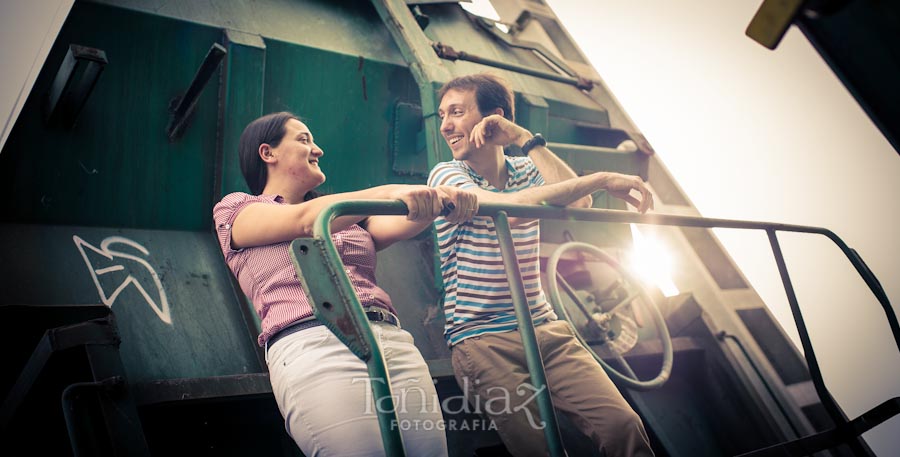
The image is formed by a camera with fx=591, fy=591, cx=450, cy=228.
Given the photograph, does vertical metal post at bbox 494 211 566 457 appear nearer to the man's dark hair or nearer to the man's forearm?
the man's forearm

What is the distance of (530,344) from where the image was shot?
47.3 inches

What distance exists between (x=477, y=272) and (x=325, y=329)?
0.47 metres

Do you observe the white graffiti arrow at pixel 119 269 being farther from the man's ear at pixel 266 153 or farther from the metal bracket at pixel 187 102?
the man's ear at pixel 266 153

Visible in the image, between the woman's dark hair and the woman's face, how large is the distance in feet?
0.06

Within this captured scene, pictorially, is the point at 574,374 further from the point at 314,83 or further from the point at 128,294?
the point at 314,83

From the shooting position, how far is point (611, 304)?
8.19 ft

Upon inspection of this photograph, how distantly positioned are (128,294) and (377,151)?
1.17 meters

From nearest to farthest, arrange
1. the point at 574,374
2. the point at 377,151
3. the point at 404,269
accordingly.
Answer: the point at 574,374 < the point at 404,269 < the point at 377,151

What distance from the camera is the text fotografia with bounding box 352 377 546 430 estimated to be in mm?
1052

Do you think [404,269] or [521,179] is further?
[404,269]

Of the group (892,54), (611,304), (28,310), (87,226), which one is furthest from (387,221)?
(611,304)

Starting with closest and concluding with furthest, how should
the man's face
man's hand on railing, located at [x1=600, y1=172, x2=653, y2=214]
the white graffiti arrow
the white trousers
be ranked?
the white trousers
man's hand on railing, located at [x1=600, y1=172, x2=653, y2=214]
the man's face
the white graffiti arrow

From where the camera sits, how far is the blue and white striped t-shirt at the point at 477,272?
1.45 m

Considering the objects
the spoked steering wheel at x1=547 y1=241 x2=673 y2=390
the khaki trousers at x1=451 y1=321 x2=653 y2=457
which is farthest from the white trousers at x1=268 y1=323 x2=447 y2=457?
the spoked steering wheel at x1=547 y1=241 x2=673 y2=390
